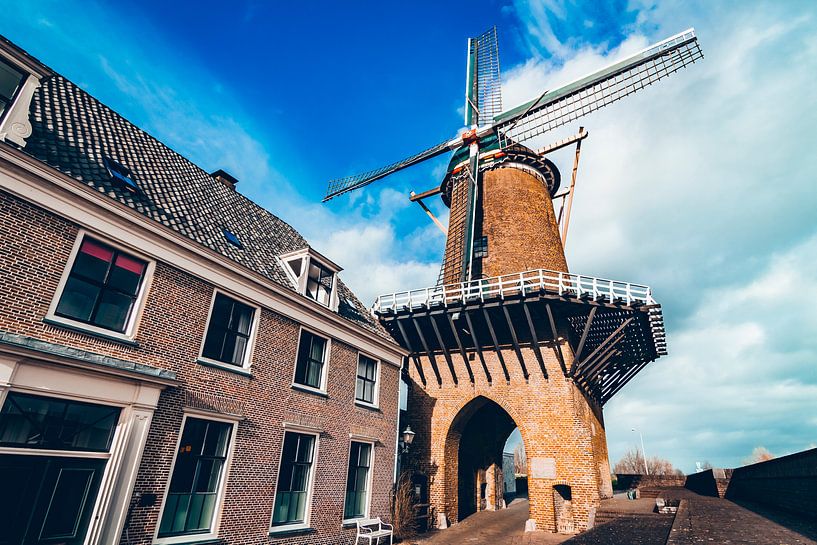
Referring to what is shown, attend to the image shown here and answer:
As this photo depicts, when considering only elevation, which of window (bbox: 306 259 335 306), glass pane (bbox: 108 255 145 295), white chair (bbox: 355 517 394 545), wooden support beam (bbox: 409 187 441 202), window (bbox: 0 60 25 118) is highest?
wooden support beam (bbox: 409 187 441 202)

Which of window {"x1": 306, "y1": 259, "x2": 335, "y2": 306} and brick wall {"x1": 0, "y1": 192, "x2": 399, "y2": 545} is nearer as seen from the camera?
brick wall {"x1": 0, "y1": 192, "x2": 399, "y2": 545}

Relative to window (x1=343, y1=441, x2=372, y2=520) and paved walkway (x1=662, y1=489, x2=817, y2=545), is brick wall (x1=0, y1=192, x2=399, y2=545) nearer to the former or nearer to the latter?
window (x1=343, y1=441, x2=372, y2=520)

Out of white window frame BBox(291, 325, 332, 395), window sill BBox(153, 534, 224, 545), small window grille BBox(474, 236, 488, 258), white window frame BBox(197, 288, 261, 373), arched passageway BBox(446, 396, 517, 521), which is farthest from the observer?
small window grille BBox(474, 236, 488, 258)

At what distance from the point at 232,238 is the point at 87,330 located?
5.14 metres

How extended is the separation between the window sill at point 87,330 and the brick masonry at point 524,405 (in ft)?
42.7

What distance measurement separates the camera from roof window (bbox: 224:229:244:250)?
40.7 feet

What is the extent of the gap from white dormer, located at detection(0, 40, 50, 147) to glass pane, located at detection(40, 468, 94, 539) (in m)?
5.99

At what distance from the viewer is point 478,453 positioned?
2214 cm

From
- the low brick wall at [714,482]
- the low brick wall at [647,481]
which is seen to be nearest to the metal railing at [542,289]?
the low brick wall at [714,482]

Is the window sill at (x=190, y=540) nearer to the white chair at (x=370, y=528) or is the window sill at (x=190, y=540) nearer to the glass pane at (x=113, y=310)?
the glass pane at (x=113, y=310)

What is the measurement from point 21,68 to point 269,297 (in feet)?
22.6

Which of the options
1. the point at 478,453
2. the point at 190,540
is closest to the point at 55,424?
the point at 190,540

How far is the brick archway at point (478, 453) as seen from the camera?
62.0 ft

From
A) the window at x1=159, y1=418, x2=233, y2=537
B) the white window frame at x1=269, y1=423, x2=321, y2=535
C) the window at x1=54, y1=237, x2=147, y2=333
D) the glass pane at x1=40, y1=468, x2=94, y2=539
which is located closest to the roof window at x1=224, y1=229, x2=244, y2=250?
the window at x1=54, y1=237, x2=147, y2=333
